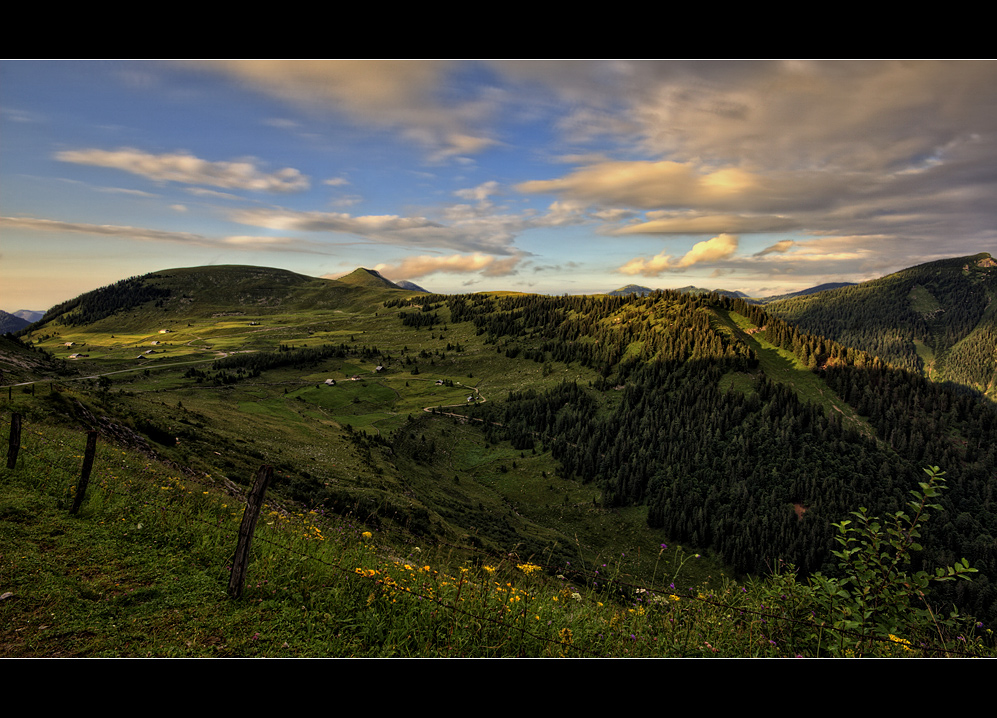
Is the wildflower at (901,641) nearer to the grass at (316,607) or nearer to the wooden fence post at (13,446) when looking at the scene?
the grass at (316,607)

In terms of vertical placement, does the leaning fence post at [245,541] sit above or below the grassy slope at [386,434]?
above

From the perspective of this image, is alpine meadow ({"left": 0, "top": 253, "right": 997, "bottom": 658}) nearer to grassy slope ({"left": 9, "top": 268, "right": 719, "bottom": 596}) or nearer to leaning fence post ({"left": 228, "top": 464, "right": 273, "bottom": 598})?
leaning fence post ({"left": 228, "top": 464, "right": 273, "bottom": 598})

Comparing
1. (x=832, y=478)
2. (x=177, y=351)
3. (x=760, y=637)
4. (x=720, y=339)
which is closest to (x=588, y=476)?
(x=832, y=478)

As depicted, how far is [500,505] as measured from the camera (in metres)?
97.9

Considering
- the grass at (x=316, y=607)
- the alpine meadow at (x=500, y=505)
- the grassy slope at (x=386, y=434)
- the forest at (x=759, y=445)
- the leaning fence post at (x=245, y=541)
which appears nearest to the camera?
the grass at (x=316, y=607)

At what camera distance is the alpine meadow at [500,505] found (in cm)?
627

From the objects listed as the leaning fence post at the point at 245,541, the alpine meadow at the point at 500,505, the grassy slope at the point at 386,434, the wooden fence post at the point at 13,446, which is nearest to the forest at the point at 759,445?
the alpine meadow at the point at 500,505

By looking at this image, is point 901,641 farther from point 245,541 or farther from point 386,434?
point 386,434

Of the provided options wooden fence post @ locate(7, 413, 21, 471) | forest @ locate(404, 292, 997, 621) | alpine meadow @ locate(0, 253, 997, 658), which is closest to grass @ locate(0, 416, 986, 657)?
alpine meadow @ locate(0, 253, 997, 658)

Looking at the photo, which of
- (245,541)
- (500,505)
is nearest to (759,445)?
(500,505)

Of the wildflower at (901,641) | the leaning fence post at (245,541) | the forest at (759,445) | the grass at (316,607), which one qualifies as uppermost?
the leaning fence post at (245,541)

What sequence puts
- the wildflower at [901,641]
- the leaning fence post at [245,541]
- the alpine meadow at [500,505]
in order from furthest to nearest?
the leaning fence post at [245,541], the alpine meadow at [500,505], the wildflower at [901,641]

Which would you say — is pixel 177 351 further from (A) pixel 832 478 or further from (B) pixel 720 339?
(A) pixel 832 478

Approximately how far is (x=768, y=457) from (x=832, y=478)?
16.3m
